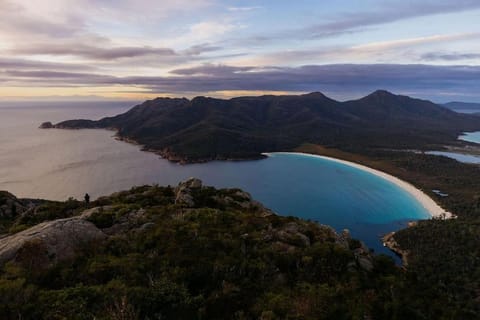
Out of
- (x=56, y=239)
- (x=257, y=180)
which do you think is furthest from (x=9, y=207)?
(x=257, y=180)

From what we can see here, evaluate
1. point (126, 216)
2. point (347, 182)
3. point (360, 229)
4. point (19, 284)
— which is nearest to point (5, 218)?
point (126, 216)

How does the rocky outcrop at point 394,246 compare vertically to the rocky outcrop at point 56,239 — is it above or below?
below

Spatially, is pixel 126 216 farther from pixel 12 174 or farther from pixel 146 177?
pixel 12 174

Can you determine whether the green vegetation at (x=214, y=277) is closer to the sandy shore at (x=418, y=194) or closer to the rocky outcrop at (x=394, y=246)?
the rocky outcrop at (x=394, y=246)

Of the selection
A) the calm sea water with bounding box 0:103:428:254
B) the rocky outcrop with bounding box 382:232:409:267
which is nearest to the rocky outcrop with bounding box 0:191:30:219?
the rocky outcrop with bounding box 382:232:409:267

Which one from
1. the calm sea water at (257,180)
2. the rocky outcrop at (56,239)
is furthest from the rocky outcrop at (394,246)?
the rocky outcrop at (56,239)

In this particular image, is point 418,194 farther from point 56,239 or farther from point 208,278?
point 56,239
